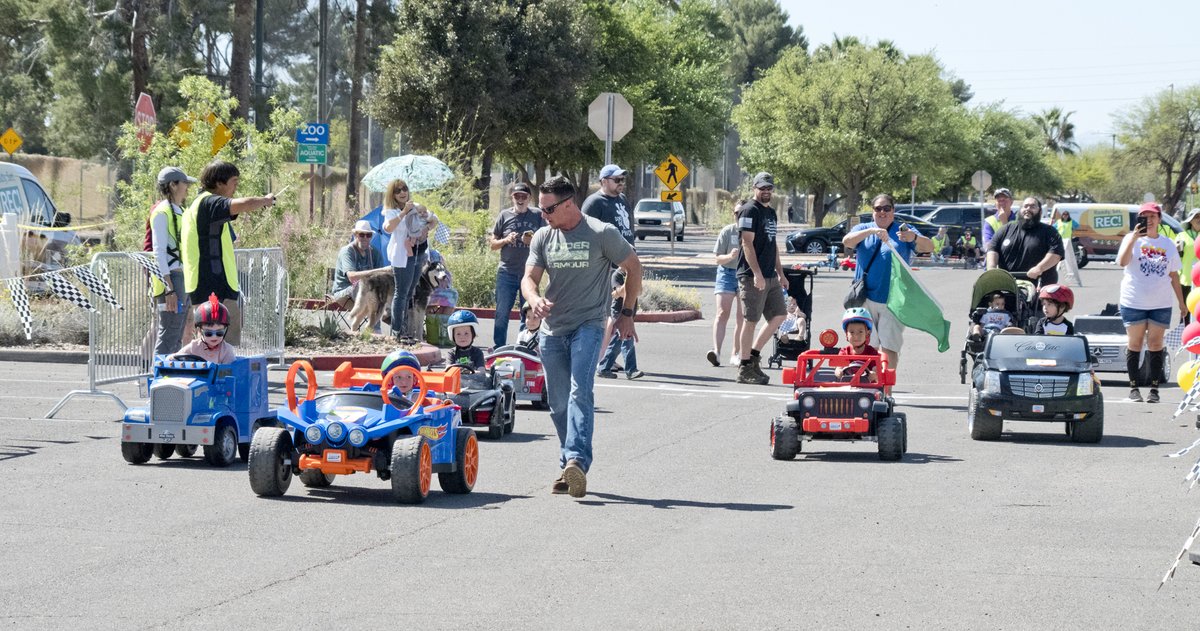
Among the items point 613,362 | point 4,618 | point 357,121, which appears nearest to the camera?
point 4,618

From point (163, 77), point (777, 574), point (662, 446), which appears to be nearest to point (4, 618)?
point (777, 574)

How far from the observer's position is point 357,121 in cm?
4569

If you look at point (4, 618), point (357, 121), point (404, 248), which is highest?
point (357, 121)

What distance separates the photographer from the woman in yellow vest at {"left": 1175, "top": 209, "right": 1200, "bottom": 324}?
15.8 m

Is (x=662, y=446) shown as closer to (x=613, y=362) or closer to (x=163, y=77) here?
(x=613, y=362)

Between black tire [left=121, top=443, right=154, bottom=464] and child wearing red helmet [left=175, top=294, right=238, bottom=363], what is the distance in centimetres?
66

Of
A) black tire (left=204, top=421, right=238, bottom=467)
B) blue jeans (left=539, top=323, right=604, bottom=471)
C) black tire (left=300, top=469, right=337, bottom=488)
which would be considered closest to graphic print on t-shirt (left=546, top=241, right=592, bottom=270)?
blue jeans (left=539, top=323, right=604, bottom=471)

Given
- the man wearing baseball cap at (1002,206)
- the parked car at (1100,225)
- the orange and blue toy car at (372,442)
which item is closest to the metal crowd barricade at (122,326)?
the orange and blue toy car at (372,442)

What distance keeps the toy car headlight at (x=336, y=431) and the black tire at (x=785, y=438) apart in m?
3.30

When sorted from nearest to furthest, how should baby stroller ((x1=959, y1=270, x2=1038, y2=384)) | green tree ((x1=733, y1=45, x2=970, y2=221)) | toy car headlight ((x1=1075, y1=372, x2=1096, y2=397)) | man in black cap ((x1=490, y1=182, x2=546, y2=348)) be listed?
toy car headlight ((x1=1075, y1=372, x2=1096, y2=397))
baby stroller ((x1=959, y1=270, x2=1038, y2=384))
man in black cap ((x1=490, y1=182, x2=546, y2=348))
green tree ((x1=733, y1=45, x2=970, y2=221))

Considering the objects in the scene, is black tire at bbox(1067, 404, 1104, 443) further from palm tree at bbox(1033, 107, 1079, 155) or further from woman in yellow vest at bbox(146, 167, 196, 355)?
palm tree at bbox(1033, 107, 1079, 155)

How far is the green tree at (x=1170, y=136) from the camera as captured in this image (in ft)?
311

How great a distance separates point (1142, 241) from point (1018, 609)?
9.07 metres

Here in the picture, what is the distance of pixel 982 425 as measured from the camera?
11.9 m
